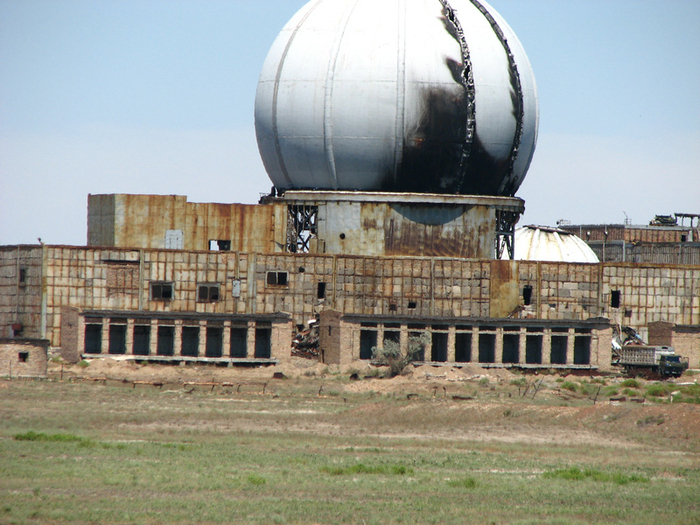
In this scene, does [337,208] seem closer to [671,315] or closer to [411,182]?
[411,182]

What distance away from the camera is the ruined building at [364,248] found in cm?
5256

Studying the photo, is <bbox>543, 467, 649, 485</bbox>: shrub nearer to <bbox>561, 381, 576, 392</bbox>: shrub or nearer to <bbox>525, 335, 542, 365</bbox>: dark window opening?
<bbox>561, 381, 576, 392</bbox>: shrub

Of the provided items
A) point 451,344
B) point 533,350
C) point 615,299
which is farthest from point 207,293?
point 615,299

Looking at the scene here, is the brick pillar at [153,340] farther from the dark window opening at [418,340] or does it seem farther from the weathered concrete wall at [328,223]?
the dark window opening at [418,340]

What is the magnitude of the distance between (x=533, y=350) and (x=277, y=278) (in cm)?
1157

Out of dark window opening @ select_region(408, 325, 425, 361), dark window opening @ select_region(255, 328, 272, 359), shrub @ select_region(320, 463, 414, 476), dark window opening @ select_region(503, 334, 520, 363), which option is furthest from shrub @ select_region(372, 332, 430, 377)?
shrub @ select_region(320, 463, 414, 476)

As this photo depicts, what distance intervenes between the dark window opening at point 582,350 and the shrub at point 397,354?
24.2 feet

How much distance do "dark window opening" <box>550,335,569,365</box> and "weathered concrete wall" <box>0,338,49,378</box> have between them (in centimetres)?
2247

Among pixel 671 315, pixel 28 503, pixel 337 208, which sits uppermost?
pixel 337 208

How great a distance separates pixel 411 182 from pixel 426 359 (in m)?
8.16

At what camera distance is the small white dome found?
7012cm

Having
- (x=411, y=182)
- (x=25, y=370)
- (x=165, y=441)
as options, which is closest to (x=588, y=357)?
(x=411, y=182)

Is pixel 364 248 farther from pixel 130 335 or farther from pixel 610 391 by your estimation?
pixel 610 391

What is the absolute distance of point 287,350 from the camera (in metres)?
51.8
